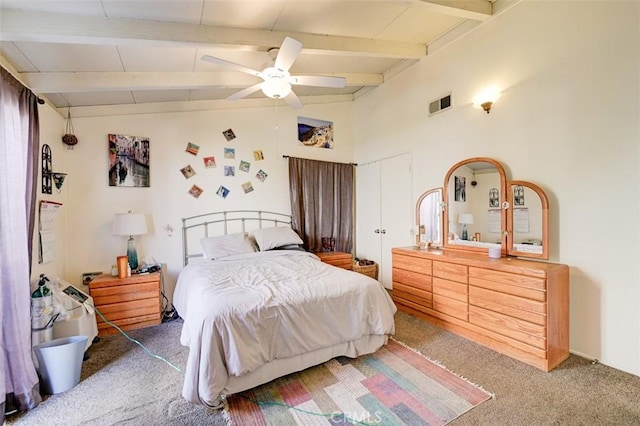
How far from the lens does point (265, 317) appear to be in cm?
200

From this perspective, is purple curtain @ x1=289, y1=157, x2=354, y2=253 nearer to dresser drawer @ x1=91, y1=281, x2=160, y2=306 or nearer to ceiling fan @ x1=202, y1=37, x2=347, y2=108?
ceiling fan @ x1=202, y1=37, x2=347, y2=108

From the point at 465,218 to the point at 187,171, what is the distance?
Result: 3.43 meters

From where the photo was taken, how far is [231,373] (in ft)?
6.02

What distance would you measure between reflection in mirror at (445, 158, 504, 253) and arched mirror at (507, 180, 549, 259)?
10cm

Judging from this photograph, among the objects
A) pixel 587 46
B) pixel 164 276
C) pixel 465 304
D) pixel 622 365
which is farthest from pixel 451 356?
pixel 164 276

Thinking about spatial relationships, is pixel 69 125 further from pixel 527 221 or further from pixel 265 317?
pixel 527 221

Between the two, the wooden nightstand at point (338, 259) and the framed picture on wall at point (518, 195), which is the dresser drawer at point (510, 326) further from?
the wooden nightstand at point (338, 259)

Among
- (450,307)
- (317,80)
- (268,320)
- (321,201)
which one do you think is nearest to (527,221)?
(450,307)

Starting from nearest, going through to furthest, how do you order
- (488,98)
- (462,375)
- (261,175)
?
(462,375) < (488,98) < (261,175)

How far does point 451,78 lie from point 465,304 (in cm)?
245

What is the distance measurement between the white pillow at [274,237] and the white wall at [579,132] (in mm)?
2354

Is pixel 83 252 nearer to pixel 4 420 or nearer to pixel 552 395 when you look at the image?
pixel 4 420

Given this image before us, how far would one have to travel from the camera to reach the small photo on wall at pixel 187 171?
3789 mm

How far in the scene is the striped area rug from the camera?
173 centimetres
